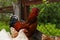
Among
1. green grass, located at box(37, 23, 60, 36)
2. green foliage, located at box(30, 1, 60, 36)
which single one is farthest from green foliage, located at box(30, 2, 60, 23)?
green grass, located at box(37, 23, 60, 36)

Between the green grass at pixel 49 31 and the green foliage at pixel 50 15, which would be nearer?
the green grass at pixel 49 31

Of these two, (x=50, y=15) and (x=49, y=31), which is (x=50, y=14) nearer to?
(x=50, y=15)

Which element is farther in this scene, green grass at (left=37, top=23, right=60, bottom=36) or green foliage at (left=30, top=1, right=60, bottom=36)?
green foliage at (left=30, top=1, right=60, bottom=36)

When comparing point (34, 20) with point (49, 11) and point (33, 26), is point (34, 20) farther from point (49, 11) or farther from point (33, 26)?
point (49, 11)

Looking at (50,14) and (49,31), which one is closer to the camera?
(49,31)

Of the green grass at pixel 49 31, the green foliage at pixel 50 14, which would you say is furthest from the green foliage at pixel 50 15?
the green grass at pixel 49 31

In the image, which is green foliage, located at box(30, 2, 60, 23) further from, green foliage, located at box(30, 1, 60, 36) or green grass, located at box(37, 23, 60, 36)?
green grass, located at box(37, 23, 60, 36)

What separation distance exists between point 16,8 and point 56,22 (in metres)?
1.11

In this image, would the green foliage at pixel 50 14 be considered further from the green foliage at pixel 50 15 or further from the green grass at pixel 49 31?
the green grass at pixel 49 31

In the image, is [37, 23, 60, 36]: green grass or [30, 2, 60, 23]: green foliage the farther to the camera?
[30, 2, 60, 23]: green foliage

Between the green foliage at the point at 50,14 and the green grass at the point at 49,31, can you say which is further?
the green foliage at the point at 50,14

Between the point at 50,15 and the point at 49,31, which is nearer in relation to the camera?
the point at 49,31

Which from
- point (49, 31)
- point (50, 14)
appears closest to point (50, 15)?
point (50, 14)

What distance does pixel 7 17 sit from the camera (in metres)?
3.42
